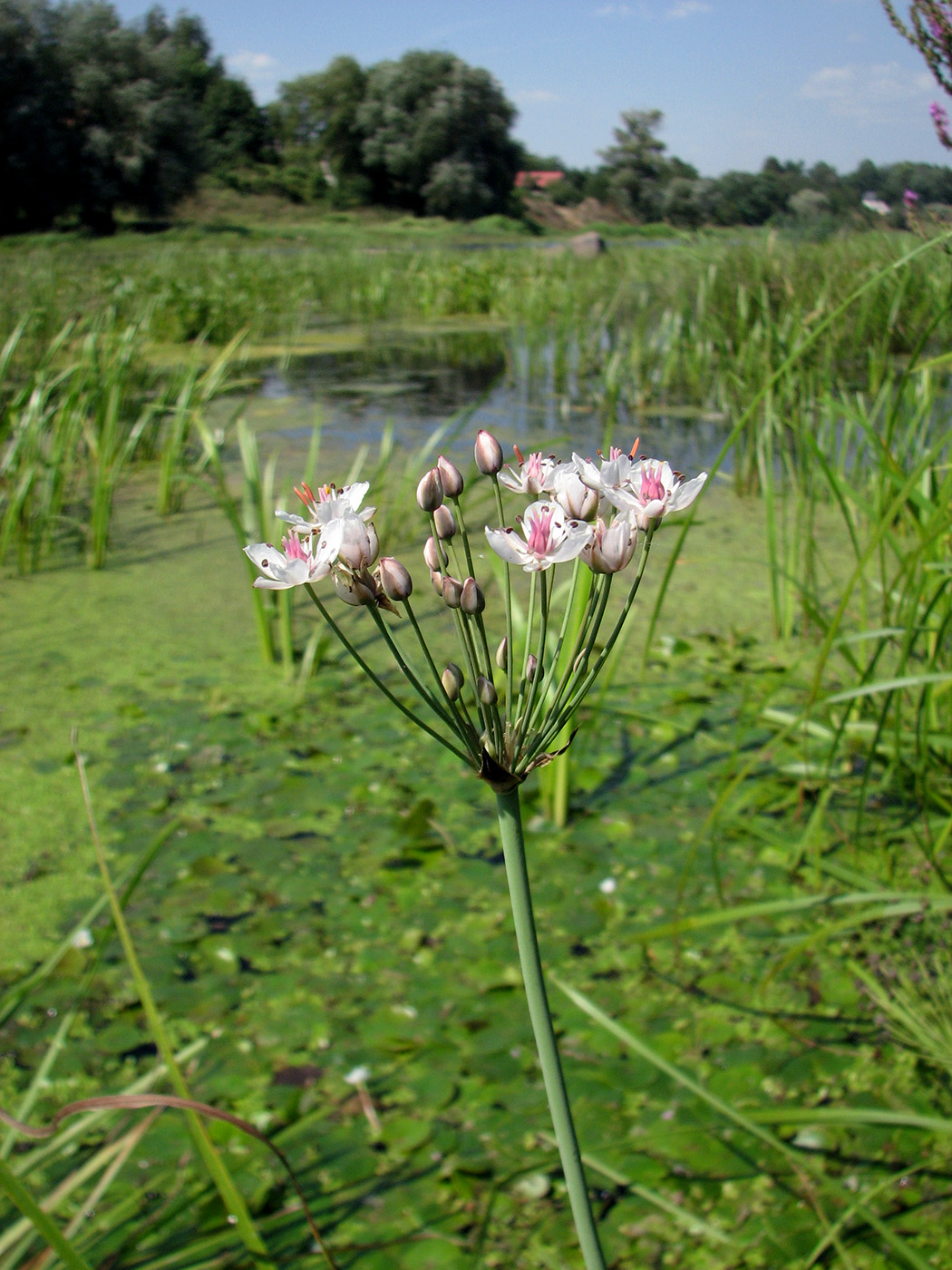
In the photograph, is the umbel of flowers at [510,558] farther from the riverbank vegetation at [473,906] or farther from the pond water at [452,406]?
the pond water at [452,406]

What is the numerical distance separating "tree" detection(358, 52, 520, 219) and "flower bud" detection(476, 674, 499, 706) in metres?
42.7

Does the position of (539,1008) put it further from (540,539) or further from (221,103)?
(221,103)

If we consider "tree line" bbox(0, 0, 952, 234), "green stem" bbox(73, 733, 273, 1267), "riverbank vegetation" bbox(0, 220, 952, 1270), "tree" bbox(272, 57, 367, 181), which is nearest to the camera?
"green stem" bbox(73, 733, 273, 1267)

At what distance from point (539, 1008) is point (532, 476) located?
0.28 m

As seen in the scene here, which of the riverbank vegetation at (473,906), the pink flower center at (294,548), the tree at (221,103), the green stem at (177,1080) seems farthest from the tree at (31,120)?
the pink flower center at (294,548)

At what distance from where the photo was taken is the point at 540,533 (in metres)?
0.48

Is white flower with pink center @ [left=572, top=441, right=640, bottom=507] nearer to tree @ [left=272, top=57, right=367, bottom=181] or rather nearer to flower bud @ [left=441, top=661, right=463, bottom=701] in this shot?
flower bud @ [left=441, top=661, right=463, bottom=701]

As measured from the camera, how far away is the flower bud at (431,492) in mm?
496

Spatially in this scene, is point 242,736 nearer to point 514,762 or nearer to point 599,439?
point 514,762

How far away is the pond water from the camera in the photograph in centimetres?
470

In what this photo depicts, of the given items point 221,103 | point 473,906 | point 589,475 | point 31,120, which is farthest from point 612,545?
point 221,103

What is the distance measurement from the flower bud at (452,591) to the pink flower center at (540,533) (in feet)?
0.15

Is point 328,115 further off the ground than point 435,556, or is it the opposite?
point 328,115

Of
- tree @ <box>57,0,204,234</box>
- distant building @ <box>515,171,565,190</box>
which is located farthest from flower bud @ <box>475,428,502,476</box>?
distant building @ <box>515,171,565,190</box>
